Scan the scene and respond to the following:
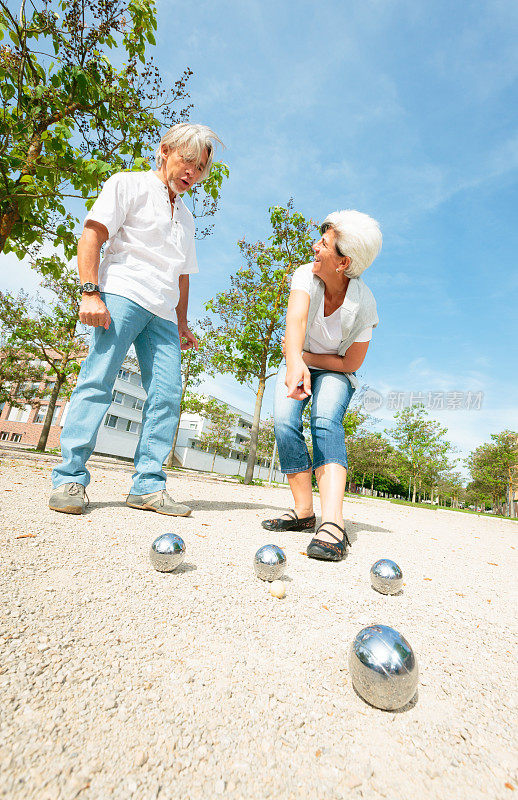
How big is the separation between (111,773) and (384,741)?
0.64 meters

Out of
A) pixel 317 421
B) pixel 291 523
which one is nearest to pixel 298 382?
pixel 317 421

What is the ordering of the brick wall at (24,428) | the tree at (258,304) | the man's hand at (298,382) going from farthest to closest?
the brick wall at (24,428), the tree at (258,304), the man's hand at (298,382)

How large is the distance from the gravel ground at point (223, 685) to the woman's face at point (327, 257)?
207 centimetres

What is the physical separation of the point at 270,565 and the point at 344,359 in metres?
1.81

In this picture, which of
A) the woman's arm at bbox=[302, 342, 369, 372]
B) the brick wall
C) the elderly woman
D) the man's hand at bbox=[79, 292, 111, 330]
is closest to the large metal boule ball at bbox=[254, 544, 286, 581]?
the elderly woman

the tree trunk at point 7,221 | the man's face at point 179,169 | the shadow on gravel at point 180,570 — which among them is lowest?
the shadow on gravel at point 180,570

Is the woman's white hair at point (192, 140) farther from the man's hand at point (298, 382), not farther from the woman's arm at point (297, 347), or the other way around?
the man's hand at point (298, 382)

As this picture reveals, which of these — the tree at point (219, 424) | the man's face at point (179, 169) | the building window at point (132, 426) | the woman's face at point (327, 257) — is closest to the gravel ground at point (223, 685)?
the woman's face at point (327, 257)

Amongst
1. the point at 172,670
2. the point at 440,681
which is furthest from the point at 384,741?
the point at 172,670

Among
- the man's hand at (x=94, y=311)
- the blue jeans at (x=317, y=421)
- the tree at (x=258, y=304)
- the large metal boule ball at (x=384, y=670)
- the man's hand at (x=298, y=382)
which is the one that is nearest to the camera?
the large metal boule ball at (x=384, y=670)

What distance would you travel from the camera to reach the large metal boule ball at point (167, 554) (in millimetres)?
1904

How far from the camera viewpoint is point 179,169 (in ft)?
10.6

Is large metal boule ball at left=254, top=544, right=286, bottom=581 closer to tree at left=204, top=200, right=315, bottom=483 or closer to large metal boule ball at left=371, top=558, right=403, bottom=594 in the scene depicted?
large metal boule ball at left=371, top=558, right=403, bottom=594

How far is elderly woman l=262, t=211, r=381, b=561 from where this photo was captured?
2824mm
